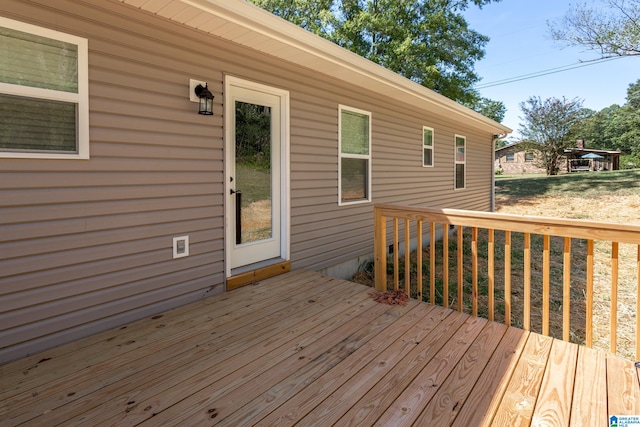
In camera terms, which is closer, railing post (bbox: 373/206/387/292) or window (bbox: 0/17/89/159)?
window (bbox: 0/17/89/159)

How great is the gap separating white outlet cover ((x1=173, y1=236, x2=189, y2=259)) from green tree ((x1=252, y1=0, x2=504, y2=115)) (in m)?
10.7

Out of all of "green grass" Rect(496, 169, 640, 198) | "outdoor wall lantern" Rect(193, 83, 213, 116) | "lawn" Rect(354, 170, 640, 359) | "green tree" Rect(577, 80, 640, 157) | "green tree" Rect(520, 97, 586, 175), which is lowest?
"lawn" Rect(354, 170, 640, 359)

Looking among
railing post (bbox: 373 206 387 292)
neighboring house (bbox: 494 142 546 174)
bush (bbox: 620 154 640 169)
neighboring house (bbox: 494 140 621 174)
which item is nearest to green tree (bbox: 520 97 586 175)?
neighboring house (bbox: 494 140 621 174)

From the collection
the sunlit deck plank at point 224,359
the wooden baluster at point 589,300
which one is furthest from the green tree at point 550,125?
the sunlit deck plank at point 224,359

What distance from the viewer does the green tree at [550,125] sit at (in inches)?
818

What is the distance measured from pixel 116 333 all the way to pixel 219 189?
1.42m

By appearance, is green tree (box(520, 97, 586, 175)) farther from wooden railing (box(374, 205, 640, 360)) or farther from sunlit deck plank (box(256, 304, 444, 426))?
sunlit deck plank (box(256, 304, 444, 426))

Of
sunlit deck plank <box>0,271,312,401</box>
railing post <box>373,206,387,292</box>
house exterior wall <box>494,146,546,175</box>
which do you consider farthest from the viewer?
house exterior wall <box>494,146,546,175</box>

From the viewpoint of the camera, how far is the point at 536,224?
2453 mm

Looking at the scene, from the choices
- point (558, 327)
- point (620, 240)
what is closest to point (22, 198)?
point (620, 240)

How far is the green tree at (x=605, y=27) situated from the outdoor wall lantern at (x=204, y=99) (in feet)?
43.5

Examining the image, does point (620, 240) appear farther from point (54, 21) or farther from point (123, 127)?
point (54, 21)

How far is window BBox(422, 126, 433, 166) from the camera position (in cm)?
691

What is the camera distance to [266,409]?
5.47ft
